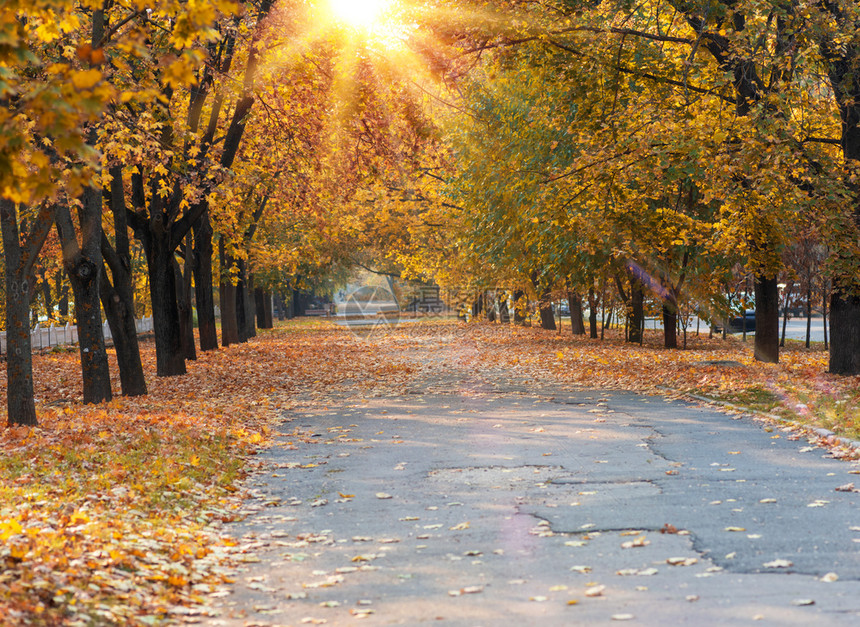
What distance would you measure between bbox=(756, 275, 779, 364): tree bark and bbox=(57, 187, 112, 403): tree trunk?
44.1 ft

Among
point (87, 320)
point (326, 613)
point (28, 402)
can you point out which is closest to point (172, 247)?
point (87, 320)

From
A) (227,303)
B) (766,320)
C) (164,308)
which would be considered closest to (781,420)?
(766,320)

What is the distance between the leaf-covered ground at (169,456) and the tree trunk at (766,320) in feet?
2.53

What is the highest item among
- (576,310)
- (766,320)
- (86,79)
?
(86,79)

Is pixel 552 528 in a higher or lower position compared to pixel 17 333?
lower

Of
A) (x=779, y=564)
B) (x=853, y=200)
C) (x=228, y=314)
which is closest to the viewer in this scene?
(x=779, y=564)

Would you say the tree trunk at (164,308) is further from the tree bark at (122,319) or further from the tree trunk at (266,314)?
the tree trunk at (266,314)

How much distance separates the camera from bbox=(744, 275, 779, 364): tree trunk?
19.1 m

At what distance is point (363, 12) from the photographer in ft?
56.3

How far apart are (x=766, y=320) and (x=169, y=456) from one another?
47.3 ft

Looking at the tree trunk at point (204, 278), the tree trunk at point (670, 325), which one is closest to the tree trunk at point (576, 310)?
the tree trunk at point (670, 325)

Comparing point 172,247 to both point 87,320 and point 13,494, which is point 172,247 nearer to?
point 87,320

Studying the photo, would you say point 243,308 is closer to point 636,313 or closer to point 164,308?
point 636,313

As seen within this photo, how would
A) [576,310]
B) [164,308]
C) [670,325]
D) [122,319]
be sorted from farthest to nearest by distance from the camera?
[576,310]
[670,325]
[164,308]
[122,319]
